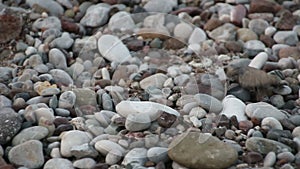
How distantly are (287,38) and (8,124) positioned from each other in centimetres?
113

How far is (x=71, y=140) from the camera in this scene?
1624mm

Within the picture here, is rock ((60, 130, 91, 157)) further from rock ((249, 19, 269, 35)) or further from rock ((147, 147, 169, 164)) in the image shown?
rock ((249, 19, 269, 35))

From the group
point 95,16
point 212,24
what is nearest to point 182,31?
point 212,24

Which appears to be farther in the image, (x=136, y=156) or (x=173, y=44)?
(x=173, y=44)

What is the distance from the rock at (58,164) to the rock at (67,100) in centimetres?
27

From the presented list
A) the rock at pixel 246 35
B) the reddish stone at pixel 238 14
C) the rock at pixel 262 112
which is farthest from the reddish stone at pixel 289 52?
the rock at pixel 262 112

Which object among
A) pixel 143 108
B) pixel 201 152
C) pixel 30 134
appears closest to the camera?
pixel 201 152

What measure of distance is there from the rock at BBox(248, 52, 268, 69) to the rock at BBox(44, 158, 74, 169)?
0.79 metres

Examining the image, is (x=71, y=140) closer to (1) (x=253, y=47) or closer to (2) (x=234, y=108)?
(2) (x=234, y=108)

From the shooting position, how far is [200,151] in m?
1.55

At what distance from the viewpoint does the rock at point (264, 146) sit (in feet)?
5.28

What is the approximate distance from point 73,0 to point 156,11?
363mm

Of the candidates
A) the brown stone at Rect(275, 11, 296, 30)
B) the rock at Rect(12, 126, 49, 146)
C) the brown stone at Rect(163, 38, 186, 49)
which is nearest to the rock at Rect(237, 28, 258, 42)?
the brown stone at Rect(275, 11, 296, 30)

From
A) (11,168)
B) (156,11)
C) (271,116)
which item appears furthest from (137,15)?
(11,168)
